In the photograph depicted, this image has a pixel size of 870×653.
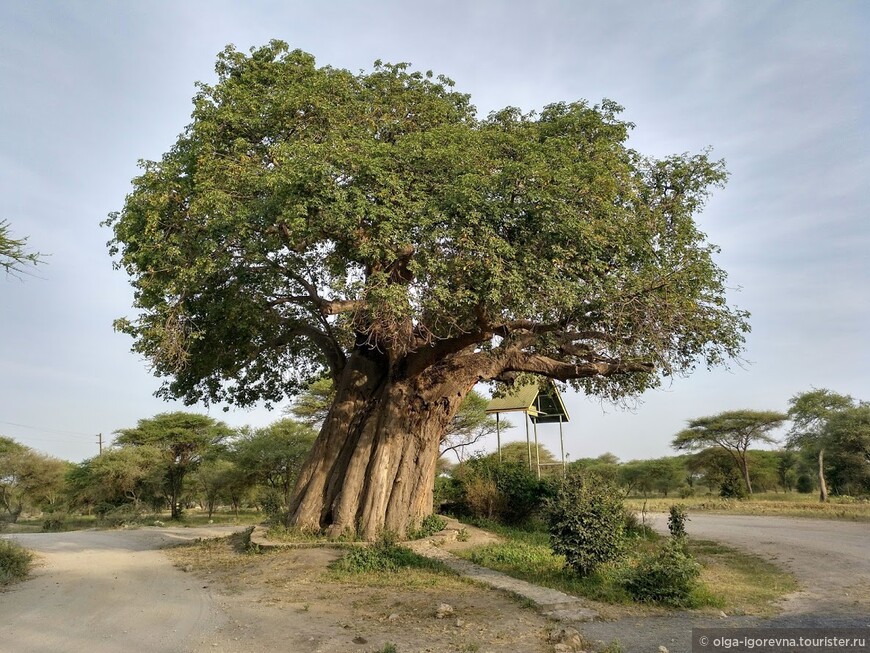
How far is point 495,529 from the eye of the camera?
14.1 metres

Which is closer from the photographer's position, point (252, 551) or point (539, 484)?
point (252, 551)

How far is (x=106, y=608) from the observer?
7520mm

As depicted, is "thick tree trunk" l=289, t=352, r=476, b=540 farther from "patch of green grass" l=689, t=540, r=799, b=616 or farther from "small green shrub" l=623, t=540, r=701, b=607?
"patch of green grass" l=689, t=540, r=799, b=616

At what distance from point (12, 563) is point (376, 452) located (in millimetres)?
6467

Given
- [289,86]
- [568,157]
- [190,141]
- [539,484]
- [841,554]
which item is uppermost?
[289,86]

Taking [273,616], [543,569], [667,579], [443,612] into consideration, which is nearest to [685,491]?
[543,569]

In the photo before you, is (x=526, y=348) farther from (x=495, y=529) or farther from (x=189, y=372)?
(x=189, y=372)

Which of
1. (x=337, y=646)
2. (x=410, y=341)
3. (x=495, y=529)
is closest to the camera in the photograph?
(x=337, y=646)

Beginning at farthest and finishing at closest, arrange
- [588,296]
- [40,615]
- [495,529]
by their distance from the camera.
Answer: [495,529] < [588,296] < [40,615]

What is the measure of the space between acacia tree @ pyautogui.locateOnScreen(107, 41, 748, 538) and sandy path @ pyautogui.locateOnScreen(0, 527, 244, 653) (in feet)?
11.2

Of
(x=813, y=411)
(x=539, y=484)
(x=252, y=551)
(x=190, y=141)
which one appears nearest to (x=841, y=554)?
(x=539, y=484)

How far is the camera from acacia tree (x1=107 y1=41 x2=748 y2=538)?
898 centimetres

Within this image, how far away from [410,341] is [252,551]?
197 inches

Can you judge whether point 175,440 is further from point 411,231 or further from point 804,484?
point 804,484
